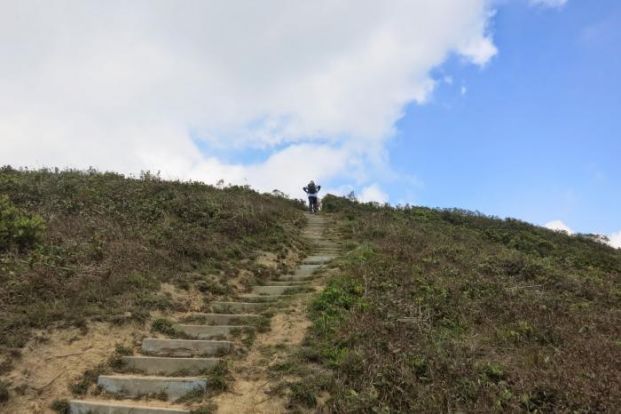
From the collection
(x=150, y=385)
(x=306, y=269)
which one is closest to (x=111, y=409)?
(x=150, y=385)

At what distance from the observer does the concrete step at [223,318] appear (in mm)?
8898

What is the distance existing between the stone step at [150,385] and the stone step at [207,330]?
153 centimetres

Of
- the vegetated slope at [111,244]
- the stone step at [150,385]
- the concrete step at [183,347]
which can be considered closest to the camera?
the stone step at [150,385]

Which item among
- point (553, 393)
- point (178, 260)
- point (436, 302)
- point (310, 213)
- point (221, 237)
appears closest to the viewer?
point (553, 393)

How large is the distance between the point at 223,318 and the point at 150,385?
2395 millimetres

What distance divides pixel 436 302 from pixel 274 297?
125 inches

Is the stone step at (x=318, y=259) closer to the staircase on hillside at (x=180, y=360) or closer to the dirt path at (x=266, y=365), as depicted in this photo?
Result: the staircase on hillside at (x=180, y=360)

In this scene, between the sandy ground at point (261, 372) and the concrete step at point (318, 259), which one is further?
the concrete step at point (318, 259)

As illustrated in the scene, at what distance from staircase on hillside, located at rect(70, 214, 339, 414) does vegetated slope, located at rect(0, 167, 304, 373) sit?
88 centimetres

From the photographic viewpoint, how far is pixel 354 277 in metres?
10.3

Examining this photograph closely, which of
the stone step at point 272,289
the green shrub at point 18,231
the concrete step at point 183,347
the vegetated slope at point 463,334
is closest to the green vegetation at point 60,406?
the concrete step at point 183,347

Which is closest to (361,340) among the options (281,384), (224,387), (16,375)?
(281,384)

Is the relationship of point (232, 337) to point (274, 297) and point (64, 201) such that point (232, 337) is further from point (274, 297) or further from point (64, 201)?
point (64, 201)

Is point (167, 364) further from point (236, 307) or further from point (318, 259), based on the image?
point (318, 259)
